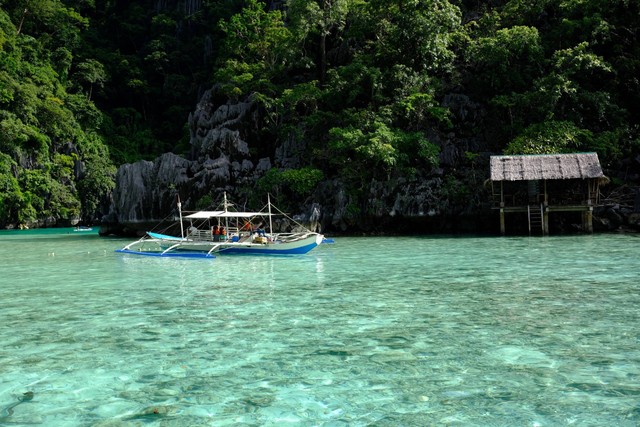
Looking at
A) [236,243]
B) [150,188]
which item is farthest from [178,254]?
[150,188]

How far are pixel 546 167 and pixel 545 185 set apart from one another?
107cm

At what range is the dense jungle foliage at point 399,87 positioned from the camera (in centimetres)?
3325

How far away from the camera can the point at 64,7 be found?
210ft

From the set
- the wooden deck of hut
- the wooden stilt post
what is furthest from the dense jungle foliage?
the wooden stilt post

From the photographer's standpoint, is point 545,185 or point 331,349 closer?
point 331,349

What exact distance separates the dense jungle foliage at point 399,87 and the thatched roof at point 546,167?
265cm

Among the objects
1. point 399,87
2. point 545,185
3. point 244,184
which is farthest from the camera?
point 244,184

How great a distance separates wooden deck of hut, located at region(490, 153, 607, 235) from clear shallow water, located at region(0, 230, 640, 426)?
1386 centimetres

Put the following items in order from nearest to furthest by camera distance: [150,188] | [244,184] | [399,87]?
1. [399,87]
2. [244,184]
3. [150,188]

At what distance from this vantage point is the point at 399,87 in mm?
36406

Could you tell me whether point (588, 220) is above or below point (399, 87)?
below

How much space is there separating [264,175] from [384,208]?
29.5 ft

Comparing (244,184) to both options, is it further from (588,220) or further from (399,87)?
(588,220)

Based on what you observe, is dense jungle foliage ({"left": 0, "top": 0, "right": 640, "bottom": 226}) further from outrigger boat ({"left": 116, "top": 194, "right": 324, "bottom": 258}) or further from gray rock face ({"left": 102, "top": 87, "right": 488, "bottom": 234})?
outrigger boat ({"left": 116, "top": 194, "right": 324, "bottom": 258})
